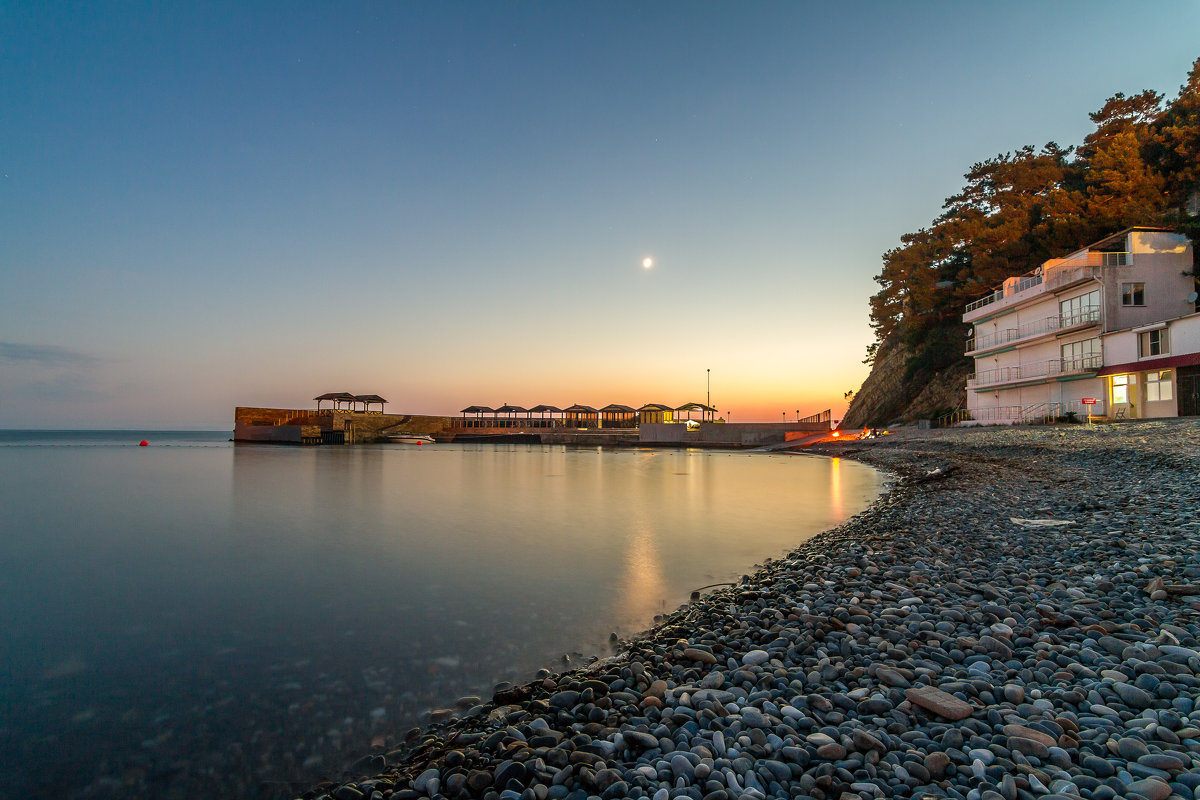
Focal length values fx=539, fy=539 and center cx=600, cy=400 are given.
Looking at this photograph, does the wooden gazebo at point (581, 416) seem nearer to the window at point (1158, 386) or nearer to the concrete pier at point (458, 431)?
the concrete pier at point (458, 431)

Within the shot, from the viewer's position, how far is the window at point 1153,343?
23297 millimetres

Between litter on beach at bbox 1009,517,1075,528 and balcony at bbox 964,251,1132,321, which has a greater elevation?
balcony at bbox 964,251,1132,321

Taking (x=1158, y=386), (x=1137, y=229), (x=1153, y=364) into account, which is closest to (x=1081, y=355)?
(x=1158, y=386)

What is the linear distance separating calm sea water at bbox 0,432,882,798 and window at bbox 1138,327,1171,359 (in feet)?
60.4

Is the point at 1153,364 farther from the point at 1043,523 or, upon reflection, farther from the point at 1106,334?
the point at 1043,523

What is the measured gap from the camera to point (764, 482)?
23.0 meters

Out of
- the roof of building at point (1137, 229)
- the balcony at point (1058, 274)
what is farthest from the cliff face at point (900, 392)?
the roof of building at point (1137, 229)

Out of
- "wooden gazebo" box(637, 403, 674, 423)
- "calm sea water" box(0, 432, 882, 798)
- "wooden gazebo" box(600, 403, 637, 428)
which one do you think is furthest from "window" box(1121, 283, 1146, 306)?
"wooden gazebo" box(600, 403, 637, 428)

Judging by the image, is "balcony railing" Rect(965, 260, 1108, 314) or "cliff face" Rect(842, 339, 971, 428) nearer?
"balcony railing" Rect(965, 260, 1108, 314)

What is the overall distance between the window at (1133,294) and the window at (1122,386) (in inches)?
153

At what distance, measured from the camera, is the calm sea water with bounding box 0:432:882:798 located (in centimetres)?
367

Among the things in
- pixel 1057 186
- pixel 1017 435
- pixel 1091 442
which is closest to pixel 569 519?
pixel 1091 442

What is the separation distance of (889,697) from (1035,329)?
37716 mm

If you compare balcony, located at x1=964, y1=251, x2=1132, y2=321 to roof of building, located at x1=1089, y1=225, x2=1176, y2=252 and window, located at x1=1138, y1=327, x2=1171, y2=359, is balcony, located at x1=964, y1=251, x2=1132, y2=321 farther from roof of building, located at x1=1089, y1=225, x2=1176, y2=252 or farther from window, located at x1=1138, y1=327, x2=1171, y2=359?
window, located at x1=1138, y1=327, x2=1171, y2=359
